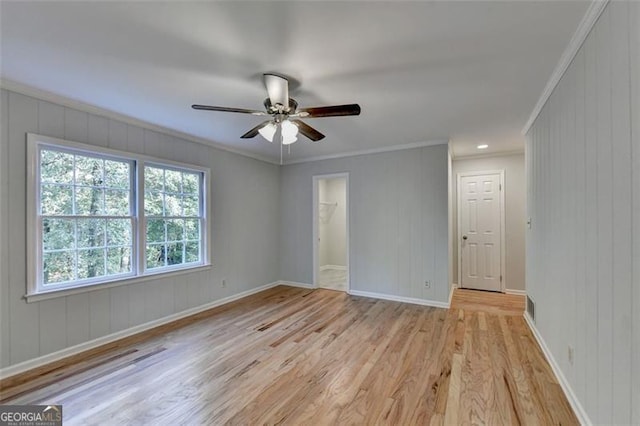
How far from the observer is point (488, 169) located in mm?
5129

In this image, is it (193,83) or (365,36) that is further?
(193,83)

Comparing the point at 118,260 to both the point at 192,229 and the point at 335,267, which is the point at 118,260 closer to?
the point at 192,229

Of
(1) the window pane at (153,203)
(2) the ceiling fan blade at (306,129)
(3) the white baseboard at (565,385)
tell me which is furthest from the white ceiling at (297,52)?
(3) the white baseboard at (565,385)

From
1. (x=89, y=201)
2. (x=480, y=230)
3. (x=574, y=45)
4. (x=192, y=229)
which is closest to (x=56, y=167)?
(x=89, y=201)

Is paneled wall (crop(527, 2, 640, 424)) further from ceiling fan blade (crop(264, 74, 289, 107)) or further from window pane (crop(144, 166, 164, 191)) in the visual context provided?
window pane (crop(144, 166, 164, 191))

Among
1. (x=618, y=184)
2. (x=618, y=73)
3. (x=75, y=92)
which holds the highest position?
(x=75, y=92)

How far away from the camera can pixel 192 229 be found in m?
4.09

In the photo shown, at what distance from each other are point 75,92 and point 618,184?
4.05m

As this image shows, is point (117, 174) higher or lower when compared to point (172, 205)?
higher

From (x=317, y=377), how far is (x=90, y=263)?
2.64m

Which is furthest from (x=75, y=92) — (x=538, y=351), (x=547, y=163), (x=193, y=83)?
(x=538, y=351)

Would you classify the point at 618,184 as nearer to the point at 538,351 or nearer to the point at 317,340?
the point at 538,351

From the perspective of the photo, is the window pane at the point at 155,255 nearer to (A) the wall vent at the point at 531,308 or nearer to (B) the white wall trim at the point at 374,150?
(B) the white wall trim at the point at 374,150

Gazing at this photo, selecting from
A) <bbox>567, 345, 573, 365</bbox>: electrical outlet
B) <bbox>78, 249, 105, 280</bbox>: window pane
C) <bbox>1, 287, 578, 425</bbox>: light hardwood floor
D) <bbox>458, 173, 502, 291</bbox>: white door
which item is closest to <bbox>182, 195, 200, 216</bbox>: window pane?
<bbox>78, 249, 105, 280</bbox>: window pane
